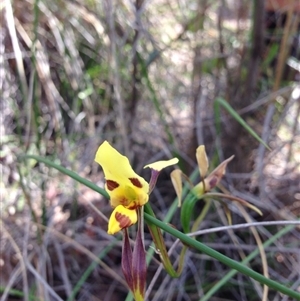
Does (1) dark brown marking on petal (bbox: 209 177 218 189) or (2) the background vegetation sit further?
(2) the background vegetation

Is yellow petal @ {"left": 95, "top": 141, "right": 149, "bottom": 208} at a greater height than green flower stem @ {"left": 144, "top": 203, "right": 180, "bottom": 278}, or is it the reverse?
yellow petal @ {"left": 95, "top": 141, "right": 149, "bottom": 208}

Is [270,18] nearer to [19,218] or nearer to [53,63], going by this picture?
[53,63]

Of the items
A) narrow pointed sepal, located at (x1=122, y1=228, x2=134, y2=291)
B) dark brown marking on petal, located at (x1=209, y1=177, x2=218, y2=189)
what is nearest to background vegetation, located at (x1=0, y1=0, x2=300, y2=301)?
dark brown marking on petal, located at (x1=209, y1=177, x2=218, y2=189)

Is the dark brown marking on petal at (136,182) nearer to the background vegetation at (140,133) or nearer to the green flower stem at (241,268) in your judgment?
the green flower stem at (241,268)

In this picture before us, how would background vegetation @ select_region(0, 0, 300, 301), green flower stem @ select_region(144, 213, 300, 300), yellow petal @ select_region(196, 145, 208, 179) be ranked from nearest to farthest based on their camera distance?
green flower stem @ select_region(144, 213, 300, 300)
yellow petal @ select_region(196, 145, 208, 179)
background vegetation @ select_region(0, 0, 300, 301)

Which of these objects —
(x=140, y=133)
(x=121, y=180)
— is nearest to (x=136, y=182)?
(x=121, y=180)

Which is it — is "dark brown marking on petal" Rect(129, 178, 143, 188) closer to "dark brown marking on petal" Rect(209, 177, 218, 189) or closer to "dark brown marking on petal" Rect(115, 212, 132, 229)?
"dark brown marking on petal" Rect(115, 212, 132, 229)

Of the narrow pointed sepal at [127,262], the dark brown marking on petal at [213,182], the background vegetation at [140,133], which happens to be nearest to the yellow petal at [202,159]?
the dark brown marking on petal at [213,182]

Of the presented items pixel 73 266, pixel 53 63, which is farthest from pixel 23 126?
pixel 73 266
